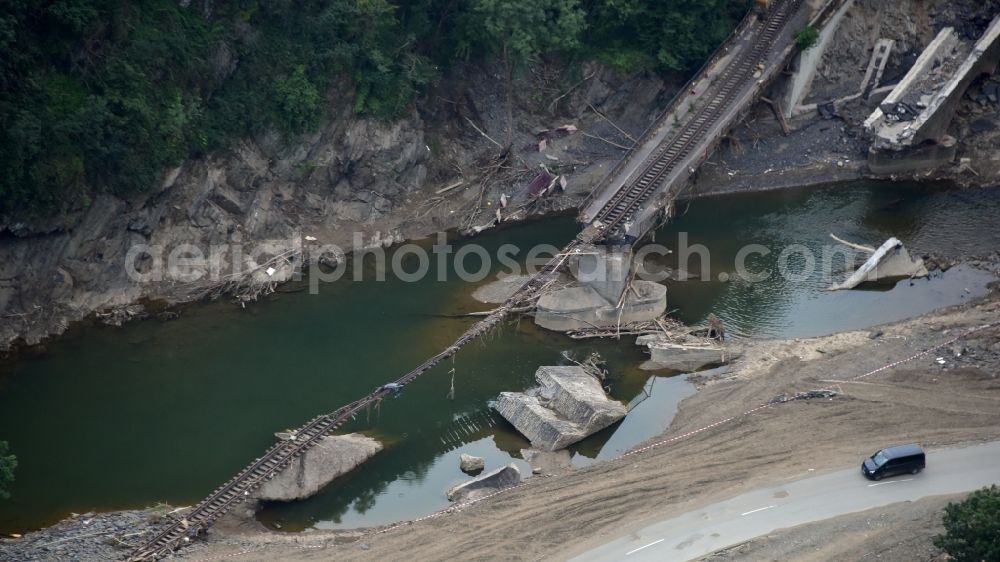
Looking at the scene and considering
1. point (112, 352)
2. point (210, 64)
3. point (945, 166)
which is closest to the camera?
point (112, 352)

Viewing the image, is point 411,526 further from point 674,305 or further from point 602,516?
Result: point 674,305

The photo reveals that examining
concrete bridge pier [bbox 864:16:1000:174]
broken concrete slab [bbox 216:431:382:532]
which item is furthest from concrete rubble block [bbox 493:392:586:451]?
concrete bridge pier [bbox 864:16:1000:174]

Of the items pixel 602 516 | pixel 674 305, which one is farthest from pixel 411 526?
pixel 674 305

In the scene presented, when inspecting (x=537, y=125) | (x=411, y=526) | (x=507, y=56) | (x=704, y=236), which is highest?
(x=507, y=56)

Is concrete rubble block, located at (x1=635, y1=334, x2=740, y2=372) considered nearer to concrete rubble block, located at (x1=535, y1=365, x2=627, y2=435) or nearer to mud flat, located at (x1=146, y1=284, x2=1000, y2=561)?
mud flat, located at (x1=146, y1=284, x2=1000, y2=561)

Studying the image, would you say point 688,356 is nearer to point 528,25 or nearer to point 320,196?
point 528,25

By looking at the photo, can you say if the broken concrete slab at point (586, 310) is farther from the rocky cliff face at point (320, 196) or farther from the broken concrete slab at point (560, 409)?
the rocky cliff face at point (320, 196)
